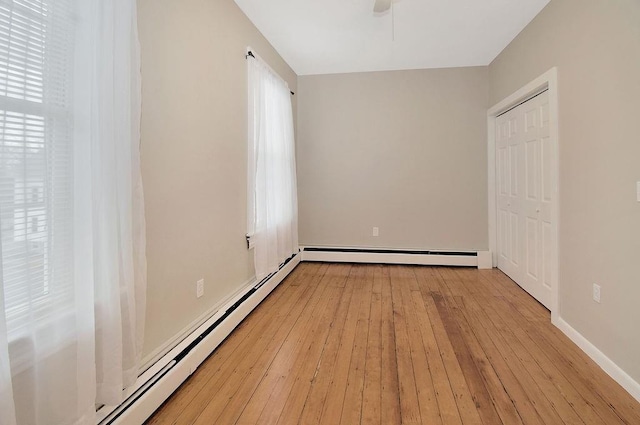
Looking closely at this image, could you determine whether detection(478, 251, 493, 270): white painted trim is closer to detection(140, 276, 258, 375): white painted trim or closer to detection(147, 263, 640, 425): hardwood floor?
detection(147, 263, 640, 425): hardwood floor

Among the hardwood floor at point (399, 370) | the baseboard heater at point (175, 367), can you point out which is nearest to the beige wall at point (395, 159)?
the hardwood floor at point (399, 370)

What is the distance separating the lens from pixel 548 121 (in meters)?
2.96

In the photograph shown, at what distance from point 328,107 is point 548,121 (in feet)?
8.97

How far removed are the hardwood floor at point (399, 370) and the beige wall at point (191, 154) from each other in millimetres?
436

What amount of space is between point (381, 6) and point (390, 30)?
72 cm

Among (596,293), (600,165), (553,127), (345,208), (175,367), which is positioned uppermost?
(553,127)

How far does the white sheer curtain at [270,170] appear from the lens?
311 centimetres

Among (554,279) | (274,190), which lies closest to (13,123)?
(274,190)

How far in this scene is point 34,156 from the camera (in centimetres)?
108

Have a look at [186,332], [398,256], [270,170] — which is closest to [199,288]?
[186,332]

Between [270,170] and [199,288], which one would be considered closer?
[199,288]

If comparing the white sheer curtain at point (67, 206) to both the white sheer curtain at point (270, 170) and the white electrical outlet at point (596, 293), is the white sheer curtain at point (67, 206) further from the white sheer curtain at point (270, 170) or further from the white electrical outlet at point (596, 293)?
the white electrical outlet at point (596, 293)

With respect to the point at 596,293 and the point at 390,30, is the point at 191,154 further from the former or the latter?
the point at 596,293

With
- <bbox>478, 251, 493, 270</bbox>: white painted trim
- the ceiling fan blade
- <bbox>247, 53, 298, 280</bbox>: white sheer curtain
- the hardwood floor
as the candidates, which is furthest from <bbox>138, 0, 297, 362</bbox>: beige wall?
<bbox>478, 251, 493, 270</bbox>: white painted trim
